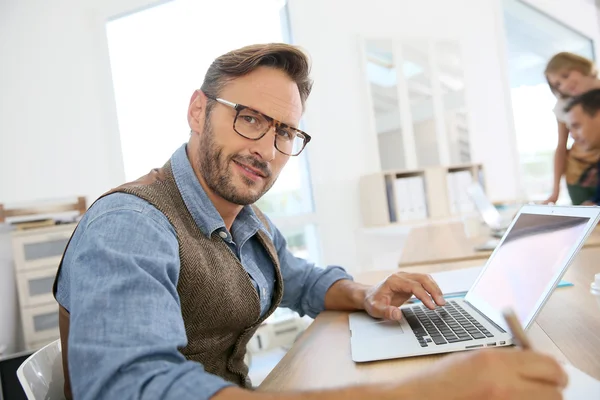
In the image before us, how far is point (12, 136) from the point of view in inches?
116

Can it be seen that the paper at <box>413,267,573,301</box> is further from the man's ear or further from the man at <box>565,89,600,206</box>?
the man at <box>565,89,600,206</box>

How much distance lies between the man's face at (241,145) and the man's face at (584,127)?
5.02 ft

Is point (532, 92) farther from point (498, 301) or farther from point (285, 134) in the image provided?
point (498, 301)

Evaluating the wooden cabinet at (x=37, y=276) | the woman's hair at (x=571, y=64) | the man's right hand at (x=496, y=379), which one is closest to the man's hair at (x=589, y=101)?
the woman's hair at (x=571, y=64)

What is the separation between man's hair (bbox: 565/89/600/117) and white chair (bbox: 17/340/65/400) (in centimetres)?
212

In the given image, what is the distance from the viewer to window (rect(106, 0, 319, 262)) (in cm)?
339

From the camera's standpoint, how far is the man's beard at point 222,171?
105cm

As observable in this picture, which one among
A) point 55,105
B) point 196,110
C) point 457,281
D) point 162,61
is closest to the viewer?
point 196,110

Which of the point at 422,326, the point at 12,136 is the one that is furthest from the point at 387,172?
the point at 422,326

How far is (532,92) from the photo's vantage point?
4242 mm

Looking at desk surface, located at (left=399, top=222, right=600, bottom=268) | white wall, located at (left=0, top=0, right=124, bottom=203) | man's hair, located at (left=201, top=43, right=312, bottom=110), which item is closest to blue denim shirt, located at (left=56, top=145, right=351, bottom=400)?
man's hair, located at (left=201, top=43, right=312, bottom=110)

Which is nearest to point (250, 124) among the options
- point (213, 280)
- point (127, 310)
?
point (213, 280)

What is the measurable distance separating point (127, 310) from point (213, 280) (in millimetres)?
311

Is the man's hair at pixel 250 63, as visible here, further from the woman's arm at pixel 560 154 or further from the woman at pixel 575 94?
the woman's arm at pixel 560 154
